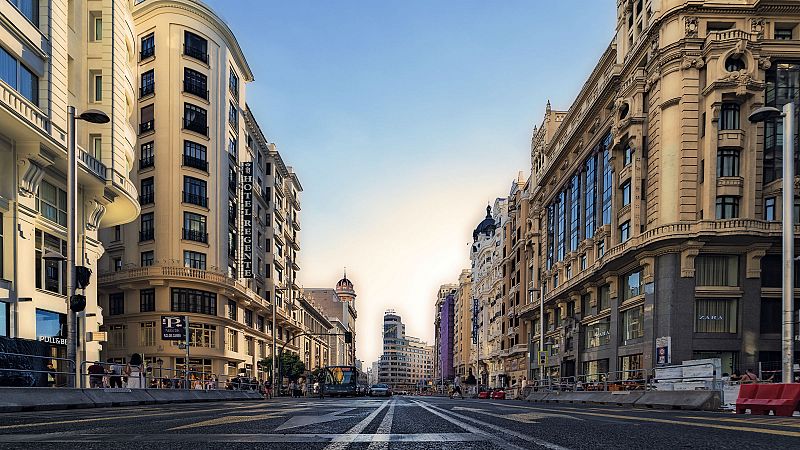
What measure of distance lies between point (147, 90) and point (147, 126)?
2.96 metres

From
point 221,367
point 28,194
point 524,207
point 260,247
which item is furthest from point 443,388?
point 28,194

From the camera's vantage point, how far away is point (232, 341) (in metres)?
51.5

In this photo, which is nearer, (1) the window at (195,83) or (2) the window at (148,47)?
(2) the window at (148,47)

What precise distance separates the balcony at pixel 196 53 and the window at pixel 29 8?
969 inches

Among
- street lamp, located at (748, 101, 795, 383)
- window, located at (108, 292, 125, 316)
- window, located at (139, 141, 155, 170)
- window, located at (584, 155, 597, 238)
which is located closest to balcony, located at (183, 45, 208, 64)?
window, located at (139, 141, 155, 170)

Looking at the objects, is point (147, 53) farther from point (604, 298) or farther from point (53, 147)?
point (604, 298)

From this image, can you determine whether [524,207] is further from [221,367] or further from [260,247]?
[221,367]

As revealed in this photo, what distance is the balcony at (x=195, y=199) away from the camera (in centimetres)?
4729

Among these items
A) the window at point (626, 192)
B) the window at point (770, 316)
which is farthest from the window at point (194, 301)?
the window at point (770, 316)

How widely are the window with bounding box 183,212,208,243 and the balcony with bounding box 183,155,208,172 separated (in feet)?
13.1

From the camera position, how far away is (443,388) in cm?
17462

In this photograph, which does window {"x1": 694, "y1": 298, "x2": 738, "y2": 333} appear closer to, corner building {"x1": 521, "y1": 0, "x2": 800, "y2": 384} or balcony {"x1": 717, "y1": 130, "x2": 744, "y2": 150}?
corner building {"x1": 521, "y1": 0, "x2": 800, "y2": 384}

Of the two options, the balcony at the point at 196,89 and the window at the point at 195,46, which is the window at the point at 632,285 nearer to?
the balcony at the point at 196,89

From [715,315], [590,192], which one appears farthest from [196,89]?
[715,315]
